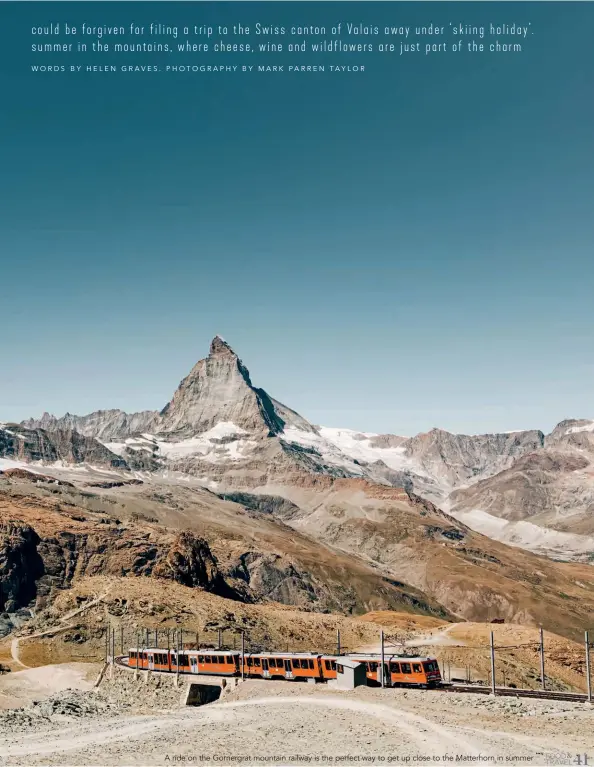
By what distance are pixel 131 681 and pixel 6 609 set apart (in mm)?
93166

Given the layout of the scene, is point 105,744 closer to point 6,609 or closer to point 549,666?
point 549,666

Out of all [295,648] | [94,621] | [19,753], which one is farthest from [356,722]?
[94,621]

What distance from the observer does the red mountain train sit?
Answer: 77125mm

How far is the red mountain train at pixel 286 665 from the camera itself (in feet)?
253

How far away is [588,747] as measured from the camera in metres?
51.3

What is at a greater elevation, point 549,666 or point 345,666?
point 345,666

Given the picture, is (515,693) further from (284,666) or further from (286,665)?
(284,666)

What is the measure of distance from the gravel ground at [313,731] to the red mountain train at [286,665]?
3641 millimetres

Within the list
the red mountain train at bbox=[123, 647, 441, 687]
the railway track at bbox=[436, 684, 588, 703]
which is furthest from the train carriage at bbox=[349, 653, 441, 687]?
the railway track at bbox=[436, 684, 588, 703]

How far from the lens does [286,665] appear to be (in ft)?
274

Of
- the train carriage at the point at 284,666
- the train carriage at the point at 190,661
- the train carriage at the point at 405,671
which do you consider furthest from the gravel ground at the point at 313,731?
the train carriage at the point at 190,661

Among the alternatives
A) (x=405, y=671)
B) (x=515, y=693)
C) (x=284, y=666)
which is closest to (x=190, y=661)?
(x=284, y=666)

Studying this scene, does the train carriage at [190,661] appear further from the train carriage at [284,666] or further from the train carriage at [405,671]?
the train carriage at [405,671]

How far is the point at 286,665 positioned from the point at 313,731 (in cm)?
2438
